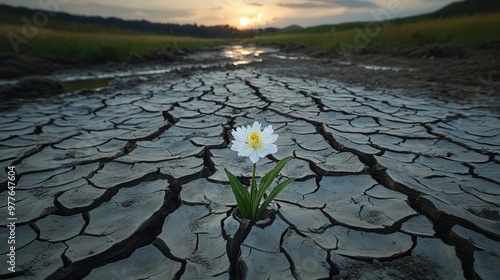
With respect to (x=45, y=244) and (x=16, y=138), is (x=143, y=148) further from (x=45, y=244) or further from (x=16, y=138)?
(x=16, y=138)

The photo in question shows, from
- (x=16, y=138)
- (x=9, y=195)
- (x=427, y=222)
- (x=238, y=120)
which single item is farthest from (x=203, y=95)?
(x=427, y=222)

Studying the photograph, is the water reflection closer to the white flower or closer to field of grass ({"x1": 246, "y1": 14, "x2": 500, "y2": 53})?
field of grass ({"x1": 246, "y1": 14, "x2": 500, "y2": 53})

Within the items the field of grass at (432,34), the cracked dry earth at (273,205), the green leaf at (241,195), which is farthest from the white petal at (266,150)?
the field of grass at (432,34)

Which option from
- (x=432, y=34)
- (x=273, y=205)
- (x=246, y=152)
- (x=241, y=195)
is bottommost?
(x=273, y=205)

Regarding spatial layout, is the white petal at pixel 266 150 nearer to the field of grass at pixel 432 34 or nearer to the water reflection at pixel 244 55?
the water reflection at pixel 244 55

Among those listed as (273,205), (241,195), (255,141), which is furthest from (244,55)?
(255,141)

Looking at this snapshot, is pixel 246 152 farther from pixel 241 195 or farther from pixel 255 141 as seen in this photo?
pixel 241 195
